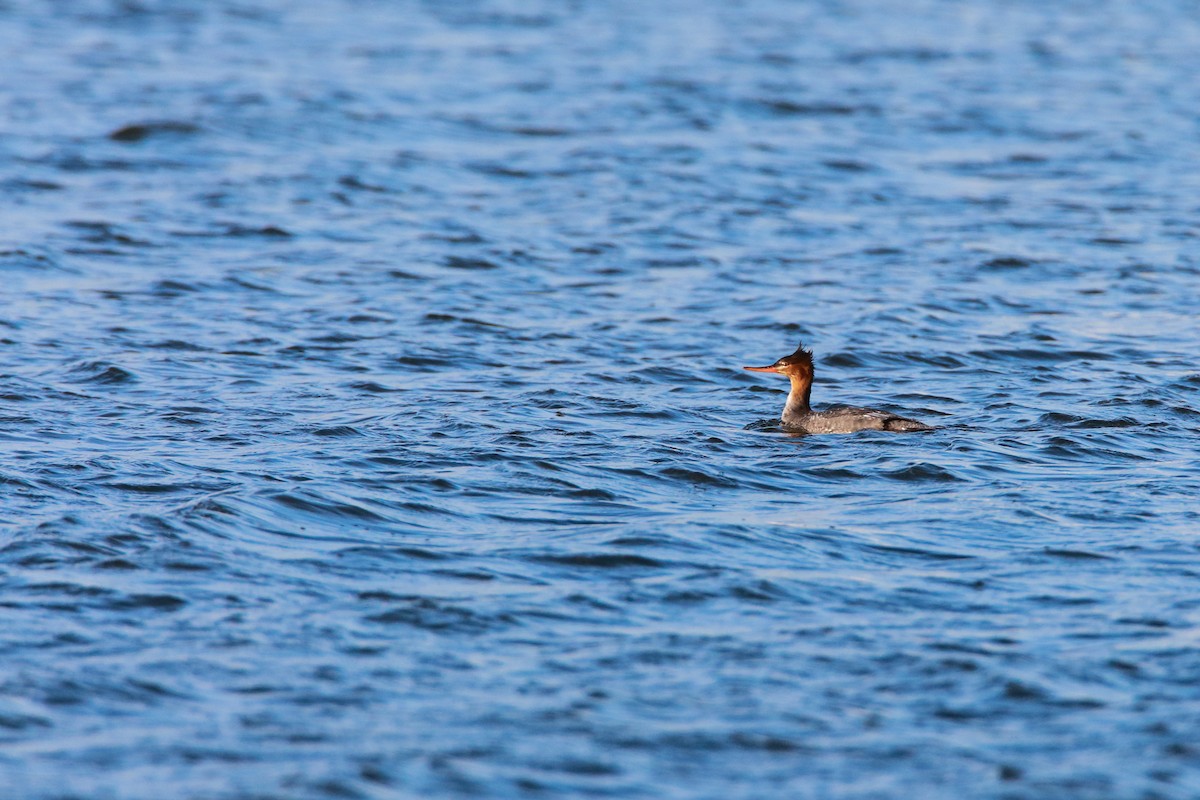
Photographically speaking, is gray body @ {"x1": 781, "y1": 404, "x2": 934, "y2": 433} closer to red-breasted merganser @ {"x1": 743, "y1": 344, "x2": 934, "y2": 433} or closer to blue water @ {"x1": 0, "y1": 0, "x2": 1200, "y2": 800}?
red-breasted merganser @ {"x1": 743, "y1": 344, "x2": 934, "y2": 433}

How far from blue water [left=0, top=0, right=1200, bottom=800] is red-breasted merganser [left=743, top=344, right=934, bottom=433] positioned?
27 centimetres

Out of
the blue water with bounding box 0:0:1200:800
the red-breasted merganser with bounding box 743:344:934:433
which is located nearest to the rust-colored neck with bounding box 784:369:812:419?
the red-breasted merganser with bounding box 743:344:934:433

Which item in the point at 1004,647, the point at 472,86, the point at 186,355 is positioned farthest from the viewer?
the point at 472,86

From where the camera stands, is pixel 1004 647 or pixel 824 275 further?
pixel 824 275

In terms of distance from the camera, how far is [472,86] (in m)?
28.6

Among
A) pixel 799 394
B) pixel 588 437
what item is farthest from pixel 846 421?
pixel 588 437

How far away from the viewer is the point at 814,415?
43.1ft

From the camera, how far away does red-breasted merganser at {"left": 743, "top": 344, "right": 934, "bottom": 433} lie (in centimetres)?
1262

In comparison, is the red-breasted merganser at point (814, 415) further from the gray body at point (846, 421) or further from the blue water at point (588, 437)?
the blue water at point (588, 437)

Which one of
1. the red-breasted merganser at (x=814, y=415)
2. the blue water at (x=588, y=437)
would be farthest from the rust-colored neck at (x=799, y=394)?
the blue water at (x=588, y=437)

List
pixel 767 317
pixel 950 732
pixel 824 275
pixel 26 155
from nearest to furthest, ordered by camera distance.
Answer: pixel 950 732
pixel 767 317
pixel 824 275
pixel 26 155

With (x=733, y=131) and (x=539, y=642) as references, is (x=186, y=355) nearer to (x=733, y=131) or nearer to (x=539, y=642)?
(x=539, y=642)

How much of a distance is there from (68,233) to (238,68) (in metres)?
10.7

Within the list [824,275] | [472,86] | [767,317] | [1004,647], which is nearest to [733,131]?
[472,86]
